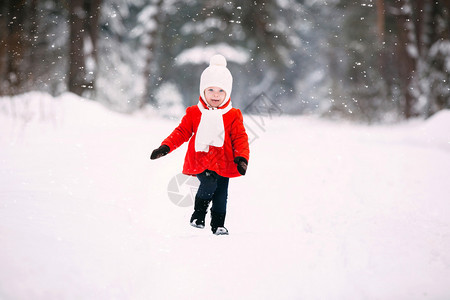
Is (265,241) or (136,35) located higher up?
(136,35)

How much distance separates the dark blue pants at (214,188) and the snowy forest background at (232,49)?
6377 mm

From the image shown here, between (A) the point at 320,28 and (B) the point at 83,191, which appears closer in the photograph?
(B) the point at 83,191

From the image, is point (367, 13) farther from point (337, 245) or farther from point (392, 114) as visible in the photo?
point (337, 245)

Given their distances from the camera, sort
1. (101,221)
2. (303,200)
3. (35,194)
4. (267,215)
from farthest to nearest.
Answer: (303,200), (267,215), (35,194), (101,221)

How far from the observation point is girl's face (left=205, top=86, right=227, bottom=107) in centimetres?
287

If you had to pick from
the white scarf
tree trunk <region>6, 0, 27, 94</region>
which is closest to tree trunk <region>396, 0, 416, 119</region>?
the white scarf

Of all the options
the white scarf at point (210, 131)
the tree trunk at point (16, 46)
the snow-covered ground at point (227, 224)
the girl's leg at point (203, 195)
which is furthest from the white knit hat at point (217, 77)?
the tree trunk at point (16, 46)

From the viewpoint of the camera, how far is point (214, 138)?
9.21 feet

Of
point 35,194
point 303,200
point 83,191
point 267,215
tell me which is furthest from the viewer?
point 303,200

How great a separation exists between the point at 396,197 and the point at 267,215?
1690mm

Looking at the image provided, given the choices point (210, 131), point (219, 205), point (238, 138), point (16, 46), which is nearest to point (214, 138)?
point (210, 131)

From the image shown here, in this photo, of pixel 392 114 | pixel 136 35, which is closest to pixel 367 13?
pixel 392 114

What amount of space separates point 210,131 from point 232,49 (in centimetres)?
1041

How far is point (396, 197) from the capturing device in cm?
418
